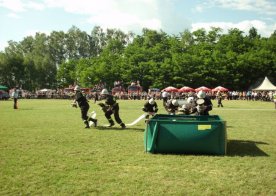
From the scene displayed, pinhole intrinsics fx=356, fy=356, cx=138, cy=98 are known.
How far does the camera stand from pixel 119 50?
89125 mm

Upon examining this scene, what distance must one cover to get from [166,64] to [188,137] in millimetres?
60894

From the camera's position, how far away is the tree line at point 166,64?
69938 mm

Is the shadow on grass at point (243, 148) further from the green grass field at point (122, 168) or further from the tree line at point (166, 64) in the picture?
the tree line at point (166, 64)

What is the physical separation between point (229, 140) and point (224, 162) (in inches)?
156

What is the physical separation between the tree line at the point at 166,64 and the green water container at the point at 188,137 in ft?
194

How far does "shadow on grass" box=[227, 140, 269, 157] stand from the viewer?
34.0ft

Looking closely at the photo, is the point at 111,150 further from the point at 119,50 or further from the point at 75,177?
the point at 119,50

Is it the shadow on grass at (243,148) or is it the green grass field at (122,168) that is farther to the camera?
the shadow on grass at (243,148)

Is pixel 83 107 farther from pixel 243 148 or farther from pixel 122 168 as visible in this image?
pixel 122 168

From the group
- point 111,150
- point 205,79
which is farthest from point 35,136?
point 205,79

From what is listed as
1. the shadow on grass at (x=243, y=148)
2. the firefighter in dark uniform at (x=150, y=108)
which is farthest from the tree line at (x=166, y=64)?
the shadow on grass at (x=243, y=148)

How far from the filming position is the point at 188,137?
9.93 metres

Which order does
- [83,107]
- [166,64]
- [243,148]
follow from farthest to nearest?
[166,64] < [83,107] < [243,148]

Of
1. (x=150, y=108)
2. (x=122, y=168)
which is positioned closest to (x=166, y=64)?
(x=150, y=108)
